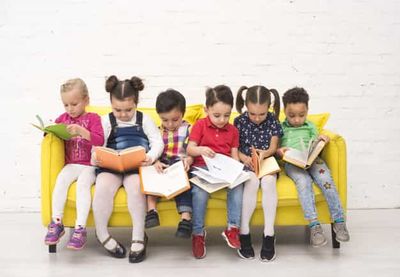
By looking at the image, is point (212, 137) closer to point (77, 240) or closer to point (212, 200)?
point (212, 200)

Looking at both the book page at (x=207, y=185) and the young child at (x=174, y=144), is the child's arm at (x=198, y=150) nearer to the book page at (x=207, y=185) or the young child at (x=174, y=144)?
the young child at (x=174, y=144)

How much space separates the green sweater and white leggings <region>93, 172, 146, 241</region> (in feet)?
3.14

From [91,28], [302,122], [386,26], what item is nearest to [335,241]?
[302,122]

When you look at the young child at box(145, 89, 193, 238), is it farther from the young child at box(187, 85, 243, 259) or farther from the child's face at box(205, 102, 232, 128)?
the child's face at box(205, 102, 232, 128)

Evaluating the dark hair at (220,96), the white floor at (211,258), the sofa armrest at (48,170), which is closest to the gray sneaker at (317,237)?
the white floor at (211,258)

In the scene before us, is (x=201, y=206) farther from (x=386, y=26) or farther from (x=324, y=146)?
(x=386, y=26)

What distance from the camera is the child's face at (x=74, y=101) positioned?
3.51 metres

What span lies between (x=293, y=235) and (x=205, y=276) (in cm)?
97

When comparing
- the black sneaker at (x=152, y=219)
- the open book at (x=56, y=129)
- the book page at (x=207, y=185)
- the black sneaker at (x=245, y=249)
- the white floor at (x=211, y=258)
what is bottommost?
the white floor at (x=211, y=258)

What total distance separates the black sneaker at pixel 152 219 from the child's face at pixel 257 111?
821 millimetres

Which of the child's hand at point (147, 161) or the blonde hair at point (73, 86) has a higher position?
the blonde hair at point (73, 86)

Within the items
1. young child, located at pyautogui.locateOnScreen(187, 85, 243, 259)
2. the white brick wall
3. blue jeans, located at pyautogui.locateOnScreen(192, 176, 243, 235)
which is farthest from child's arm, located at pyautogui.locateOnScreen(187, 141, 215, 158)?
the white brick wall

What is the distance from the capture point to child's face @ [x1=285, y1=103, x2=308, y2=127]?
11.9 ft

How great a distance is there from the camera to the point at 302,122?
3658 millimetres
